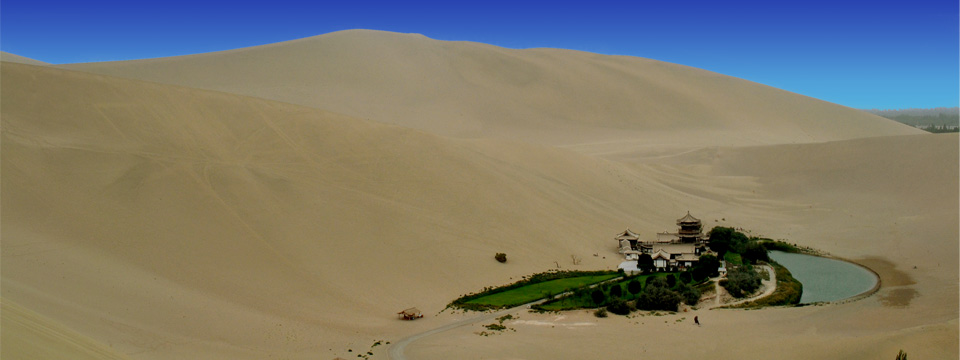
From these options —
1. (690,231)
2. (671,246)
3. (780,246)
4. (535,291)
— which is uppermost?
(690,231)

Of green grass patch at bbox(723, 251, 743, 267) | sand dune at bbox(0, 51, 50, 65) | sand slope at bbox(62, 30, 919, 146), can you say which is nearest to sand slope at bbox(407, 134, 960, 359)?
green grass patch at bbox(723, 251, 743, 267)

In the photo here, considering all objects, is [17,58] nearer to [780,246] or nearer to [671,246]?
[671,246]

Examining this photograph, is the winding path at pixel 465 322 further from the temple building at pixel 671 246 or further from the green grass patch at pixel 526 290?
the temple building at pixel 671 246

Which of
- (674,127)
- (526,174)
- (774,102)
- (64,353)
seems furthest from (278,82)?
(64,353)

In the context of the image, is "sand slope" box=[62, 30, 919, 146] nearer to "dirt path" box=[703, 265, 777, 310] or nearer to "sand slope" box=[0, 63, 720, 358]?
"sand slope" box=[0, 63, 720, 358]

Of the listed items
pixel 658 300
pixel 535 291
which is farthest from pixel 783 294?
pixel 535 291

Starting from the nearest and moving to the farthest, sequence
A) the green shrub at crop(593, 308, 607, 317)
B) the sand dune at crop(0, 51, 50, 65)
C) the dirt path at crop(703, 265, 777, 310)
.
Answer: the green shrub at crop(593, 308, 607, 317) < the dirt path at crop(703, 265, 777, 310) < the sand dune at crop(0, 51, 50, 65)

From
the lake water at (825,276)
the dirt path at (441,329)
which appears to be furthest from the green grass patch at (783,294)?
the dirt path at (441,329)
